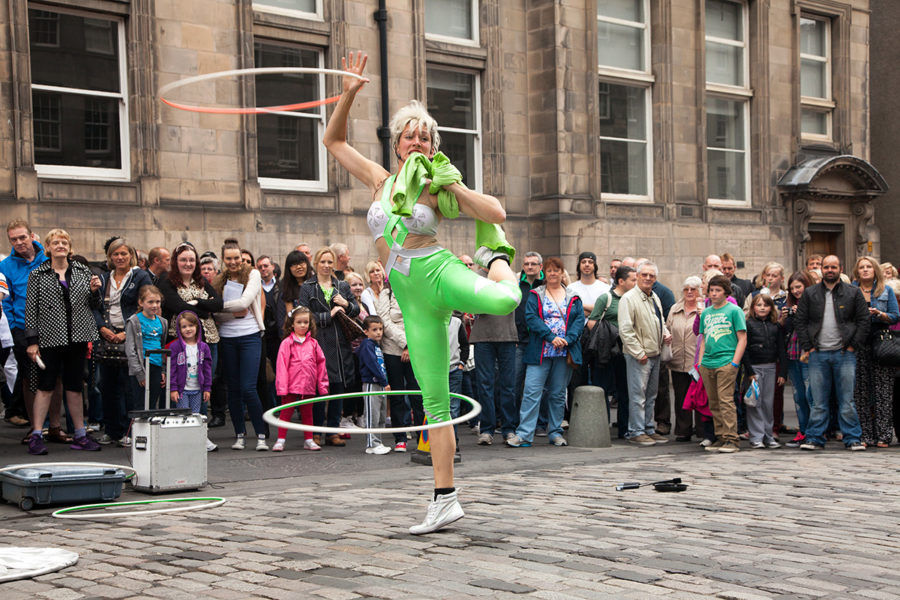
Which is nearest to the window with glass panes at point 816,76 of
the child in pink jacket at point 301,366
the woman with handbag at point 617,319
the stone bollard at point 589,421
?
the woman with handbag at point 617,319

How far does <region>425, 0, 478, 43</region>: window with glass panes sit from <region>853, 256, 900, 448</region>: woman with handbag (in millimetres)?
9579

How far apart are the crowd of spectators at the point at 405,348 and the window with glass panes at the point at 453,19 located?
7.58m

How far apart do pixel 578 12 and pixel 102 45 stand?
29.7 feet

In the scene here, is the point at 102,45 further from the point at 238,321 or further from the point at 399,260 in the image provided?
the point at 399,260

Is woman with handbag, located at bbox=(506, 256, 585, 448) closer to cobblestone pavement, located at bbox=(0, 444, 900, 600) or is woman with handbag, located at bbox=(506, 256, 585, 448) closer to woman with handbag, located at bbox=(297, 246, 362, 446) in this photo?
woman with handbag, located at bbox=(297, 246, 362, 446)

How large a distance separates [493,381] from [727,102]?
13.9m

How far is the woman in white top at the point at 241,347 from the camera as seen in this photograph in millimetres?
11086

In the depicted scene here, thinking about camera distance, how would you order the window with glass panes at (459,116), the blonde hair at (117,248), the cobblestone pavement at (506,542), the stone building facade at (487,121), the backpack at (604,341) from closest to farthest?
the cobblestone pavement at (506,542)
the blonde hair at (117,248)
the backpack at (604,341)
the stone building facade at (487,121)
the window with glass panes at (459,116)

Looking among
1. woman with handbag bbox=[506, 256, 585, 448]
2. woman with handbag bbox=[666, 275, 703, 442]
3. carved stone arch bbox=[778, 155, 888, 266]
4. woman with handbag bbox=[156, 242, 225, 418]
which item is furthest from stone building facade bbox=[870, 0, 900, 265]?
woman with handbag bbox=[156, 242, 225, 418]

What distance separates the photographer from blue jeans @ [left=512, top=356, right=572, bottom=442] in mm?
11742

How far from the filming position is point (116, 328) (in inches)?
439

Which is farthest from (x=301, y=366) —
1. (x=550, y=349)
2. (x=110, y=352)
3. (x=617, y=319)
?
(x=617, y=319)

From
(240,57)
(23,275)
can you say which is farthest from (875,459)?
(240,57)

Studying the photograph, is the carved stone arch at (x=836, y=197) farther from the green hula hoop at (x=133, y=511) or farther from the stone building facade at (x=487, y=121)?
the green hula hoop at (x=133, y=511)
